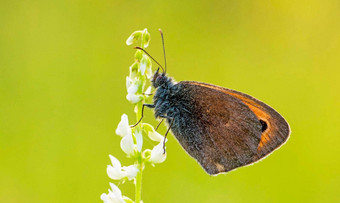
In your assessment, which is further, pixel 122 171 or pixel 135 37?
pixel 135 37

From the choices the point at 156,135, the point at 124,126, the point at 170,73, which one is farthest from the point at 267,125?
the point at 170,73

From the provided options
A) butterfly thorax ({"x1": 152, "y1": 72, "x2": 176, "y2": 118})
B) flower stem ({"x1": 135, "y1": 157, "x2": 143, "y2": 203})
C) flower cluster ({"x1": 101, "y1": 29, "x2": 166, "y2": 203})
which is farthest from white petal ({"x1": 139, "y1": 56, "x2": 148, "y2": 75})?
butterfly thorax ({"x1": 152, "y1": 72, "x2": 176, "y2": 118})

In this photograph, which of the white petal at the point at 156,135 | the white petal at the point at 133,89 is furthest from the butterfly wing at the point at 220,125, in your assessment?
the white petal at the point at 133,89

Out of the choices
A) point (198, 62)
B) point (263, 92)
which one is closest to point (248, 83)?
point (263, 92)

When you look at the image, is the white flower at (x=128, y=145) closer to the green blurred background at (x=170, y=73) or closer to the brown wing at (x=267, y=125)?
the brown wing at (x=267, y=125)

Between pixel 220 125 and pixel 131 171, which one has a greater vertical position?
pixel 220 125

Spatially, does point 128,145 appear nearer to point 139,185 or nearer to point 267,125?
point 139,185

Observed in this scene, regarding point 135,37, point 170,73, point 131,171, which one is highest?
point 170,73
